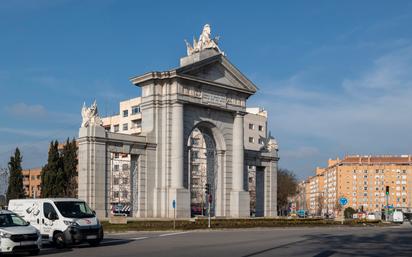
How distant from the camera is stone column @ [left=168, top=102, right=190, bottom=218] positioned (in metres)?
53.2

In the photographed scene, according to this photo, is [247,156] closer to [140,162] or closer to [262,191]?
[262,191]

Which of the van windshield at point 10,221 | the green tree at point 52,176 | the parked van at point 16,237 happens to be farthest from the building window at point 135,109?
the parked van at point 16,237

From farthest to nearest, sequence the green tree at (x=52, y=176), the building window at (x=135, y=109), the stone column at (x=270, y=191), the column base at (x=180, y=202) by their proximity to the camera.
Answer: the building window at (x=135, y=109)
the green tree at (x=52, y=176)
the stone column at (x=270, y=191)
the column base at (x=180, y=202)

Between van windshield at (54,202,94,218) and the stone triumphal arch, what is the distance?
22.3 metres

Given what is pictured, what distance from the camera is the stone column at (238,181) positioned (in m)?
58.9

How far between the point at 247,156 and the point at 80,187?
20710 millimetres

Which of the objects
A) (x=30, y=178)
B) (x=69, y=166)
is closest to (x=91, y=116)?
(x=69, y=166)

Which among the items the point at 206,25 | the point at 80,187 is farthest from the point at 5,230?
the point at 206,25

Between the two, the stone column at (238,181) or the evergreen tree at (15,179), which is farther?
the evergreen tree at (15,179)

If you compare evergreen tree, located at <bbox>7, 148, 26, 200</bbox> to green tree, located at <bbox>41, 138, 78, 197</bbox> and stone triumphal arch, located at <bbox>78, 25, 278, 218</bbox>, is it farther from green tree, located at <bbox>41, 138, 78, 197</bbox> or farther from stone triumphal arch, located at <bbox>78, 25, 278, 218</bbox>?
stone triumphal arch, located at <bbox>78, 25, 278, 218</bbox>

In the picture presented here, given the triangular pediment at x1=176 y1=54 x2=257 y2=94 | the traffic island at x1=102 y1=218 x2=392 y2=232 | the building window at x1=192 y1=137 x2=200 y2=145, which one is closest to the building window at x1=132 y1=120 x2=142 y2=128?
the building window at x1=192 y1=137 x2=200 y2=145

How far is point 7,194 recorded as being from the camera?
80.9 meters

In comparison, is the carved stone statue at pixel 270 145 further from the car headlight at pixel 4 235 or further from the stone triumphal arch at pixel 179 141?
the car headlight at pixel 4 235

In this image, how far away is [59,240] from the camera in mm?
25641
